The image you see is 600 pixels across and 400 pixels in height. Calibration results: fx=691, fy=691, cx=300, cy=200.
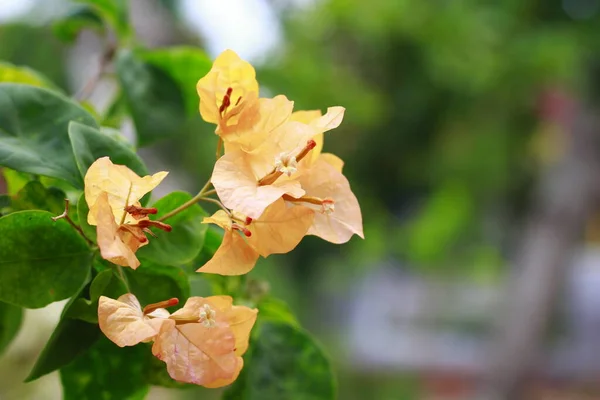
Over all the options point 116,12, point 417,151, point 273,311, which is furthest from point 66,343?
point 417,151

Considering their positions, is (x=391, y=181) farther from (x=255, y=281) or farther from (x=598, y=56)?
(x=255, y=281)

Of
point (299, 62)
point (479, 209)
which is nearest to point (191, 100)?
point (299, 62)

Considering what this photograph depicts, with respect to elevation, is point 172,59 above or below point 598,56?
below

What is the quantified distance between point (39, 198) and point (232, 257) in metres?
0.08

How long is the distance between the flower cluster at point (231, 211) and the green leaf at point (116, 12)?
0.20 m

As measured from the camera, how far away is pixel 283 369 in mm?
291

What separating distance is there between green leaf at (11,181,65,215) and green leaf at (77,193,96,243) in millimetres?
28

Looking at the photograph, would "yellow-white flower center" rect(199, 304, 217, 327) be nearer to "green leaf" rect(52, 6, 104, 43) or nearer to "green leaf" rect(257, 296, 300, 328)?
"green leaf" rect(257, 296, 300, 328)

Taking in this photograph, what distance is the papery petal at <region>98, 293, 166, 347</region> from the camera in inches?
6.9

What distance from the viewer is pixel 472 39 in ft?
7.22

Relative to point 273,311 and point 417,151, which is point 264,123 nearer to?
point 273,311

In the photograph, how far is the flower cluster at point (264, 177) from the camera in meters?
0.19

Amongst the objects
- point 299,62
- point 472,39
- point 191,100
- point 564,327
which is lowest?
point 191,100

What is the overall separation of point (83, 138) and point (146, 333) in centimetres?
7
